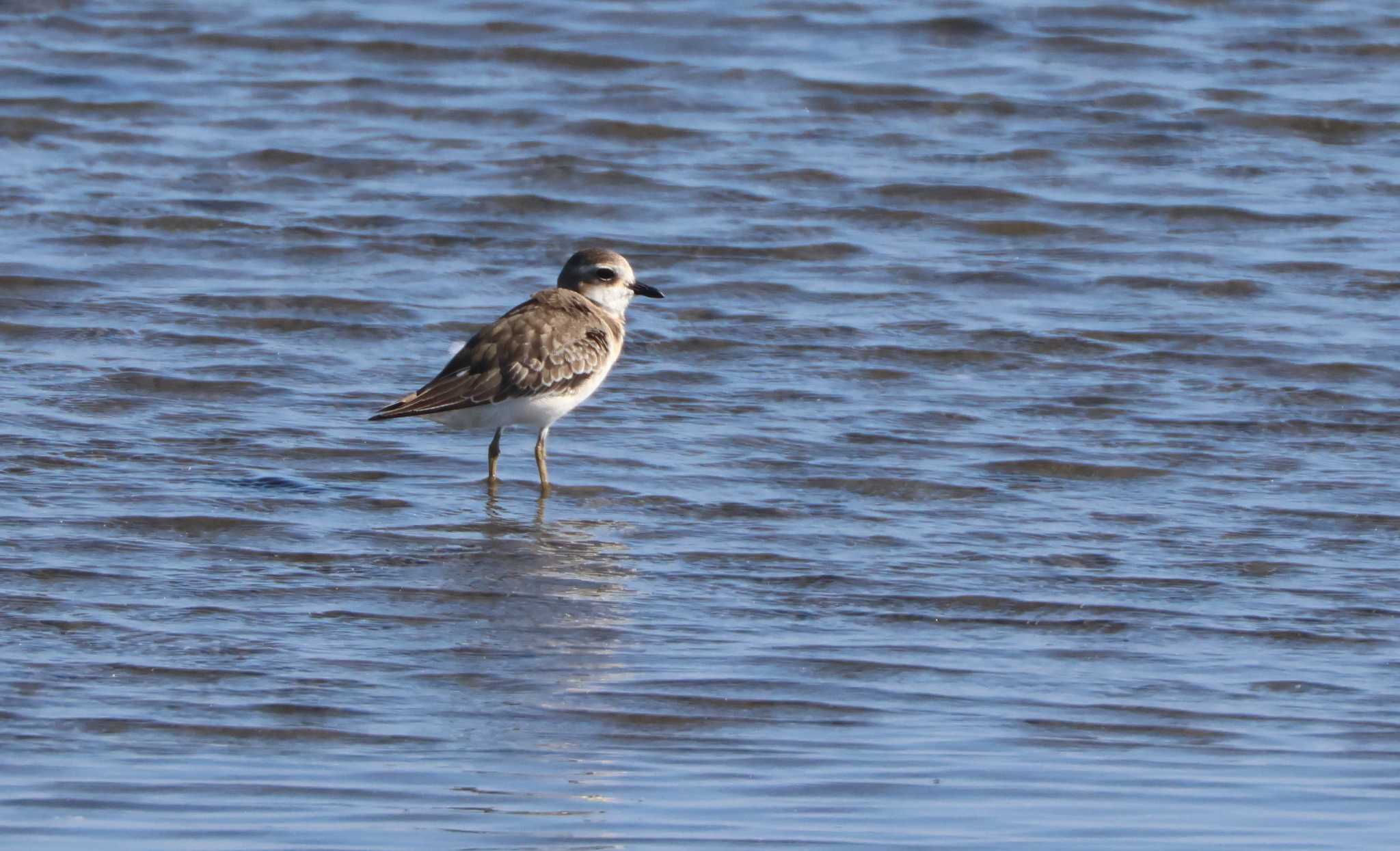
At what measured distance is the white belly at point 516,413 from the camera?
973 cm

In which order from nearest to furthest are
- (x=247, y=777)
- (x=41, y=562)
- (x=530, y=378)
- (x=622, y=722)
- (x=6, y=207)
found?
(x=247, y=777) < (x=622, y=722) < (x=41, y=562) < (x=530, y=378) < (x=6, y=207)

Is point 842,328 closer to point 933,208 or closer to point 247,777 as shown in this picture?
point 933,208

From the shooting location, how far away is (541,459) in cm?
997

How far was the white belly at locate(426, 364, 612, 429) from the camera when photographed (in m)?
9.73

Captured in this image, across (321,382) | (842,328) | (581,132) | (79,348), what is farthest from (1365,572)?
(581,132)

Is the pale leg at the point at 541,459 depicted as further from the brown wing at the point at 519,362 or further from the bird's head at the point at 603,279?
the bird's head at the point at 603,279

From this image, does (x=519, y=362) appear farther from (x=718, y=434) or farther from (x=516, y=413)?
(x=718, y=434)

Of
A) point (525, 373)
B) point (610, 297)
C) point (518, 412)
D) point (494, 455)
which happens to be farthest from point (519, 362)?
point (610, 297)

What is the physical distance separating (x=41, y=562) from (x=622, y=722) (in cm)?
253

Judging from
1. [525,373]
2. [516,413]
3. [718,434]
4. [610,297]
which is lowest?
[718,434]

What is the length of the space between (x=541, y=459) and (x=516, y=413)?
0.29m

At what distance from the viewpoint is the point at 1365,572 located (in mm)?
8633

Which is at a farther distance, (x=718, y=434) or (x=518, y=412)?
(x=718, y=434)

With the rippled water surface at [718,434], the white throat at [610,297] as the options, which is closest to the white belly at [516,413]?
the rippled water surface at [718,434]
